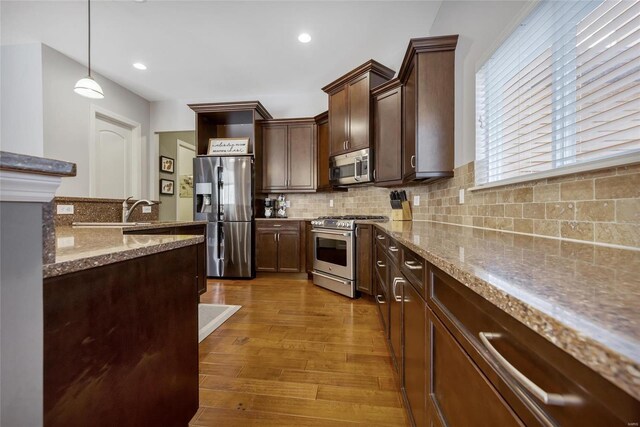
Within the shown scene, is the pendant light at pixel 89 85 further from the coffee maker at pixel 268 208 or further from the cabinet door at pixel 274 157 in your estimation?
the coffee maker at pixel 268 208

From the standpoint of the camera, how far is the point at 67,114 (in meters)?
3.20

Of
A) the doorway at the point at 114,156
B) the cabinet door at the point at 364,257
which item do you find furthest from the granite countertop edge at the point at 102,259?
the doorway at the point at 114,156

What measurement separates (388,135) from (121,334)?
8.76 ft

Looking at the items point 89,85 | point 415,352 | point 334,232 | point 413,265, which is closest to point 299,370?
point 415,352

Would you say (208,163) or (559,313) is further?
(208,163)

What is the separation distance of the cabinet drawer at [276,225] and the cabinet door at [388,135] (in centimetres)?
146

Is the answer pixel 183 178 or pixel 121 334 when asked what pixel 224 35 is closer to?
pixel 121 334

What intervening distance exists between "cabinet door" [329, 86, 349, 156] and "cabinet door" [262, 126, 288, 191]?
3.06ft

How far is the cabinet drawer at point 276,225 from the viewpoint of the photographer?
3.77 meters

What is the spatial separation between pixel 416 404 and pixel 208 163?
12.2ft

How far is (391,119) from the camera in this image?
8.89ft

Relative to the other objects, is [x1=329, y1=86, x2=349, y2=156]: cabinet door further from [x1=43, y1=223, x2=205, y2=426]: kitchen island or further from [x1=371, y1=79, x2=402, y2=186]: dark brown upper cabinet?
[x1=43, y1=223, x2=205, y2=426]: kitchen island

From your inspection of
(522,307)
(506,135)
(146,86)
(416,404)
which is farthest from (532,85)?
(146,86)

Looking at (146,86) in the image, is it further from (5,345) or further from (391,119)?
(5,345)
